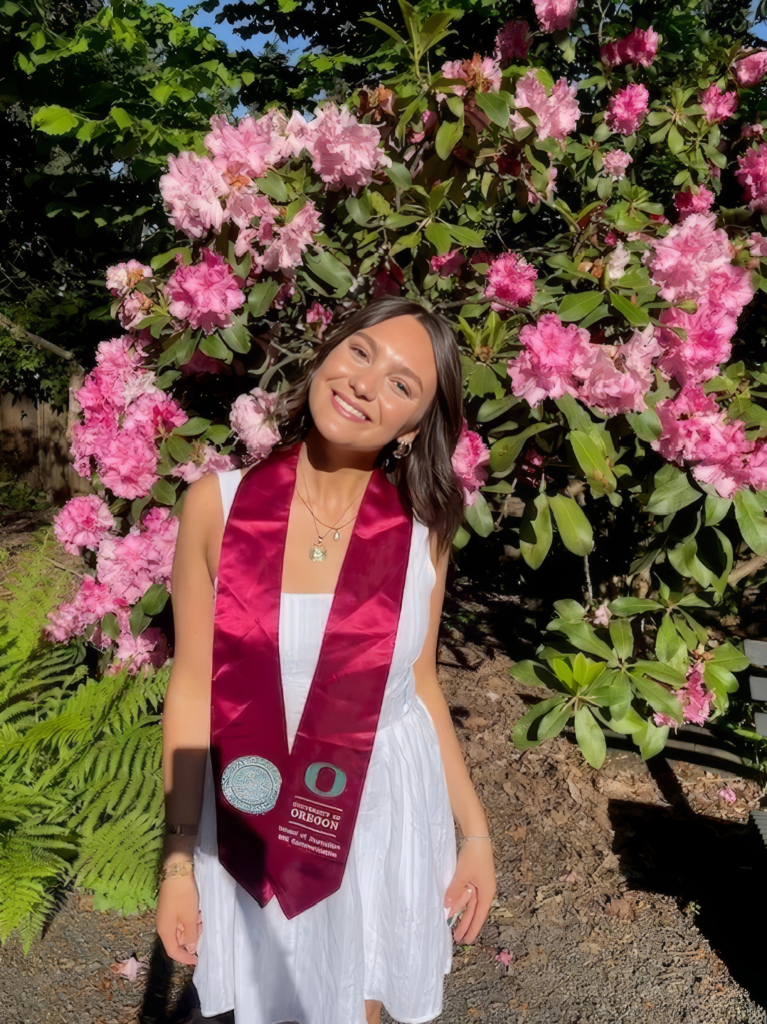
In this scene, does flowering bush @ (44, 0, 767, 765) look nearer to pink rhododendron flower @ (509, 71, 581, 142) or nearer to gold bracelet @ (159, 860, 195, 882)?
pink rhododendron flower @ (509, 71, 581, 142)

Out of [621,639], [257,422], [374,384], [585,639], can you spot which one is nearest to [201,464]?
[257,422]

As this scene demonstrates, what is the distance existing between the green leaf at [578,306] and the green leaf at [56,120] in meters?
1.81

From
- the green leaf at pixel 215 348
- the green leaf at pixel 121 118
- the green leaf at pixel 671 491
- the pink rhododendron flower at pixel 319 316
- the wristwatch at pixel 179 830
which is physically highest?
the green leaf at pixel 121 118

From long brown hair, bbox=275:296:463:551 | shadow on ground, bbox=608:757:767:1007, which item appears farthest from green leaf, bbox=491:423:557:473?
shadow on ground, bbox=608:757:767:1007

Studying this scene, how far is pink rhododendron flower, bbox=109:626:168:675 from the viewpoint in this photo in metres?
2.19

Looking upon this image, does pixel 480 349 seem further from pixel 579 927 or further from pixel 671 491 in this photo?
pixel 579 927

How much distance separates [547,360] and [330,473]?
51 cm

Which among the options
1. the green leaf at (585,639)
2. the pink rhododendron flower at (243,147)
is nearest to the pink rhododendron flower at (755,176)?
the green leaf at (585,639)

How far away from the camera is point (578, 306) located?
1809 mm

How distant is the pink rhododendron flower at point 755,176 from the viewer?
2596 mm

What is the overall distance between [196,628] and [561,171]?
238cm

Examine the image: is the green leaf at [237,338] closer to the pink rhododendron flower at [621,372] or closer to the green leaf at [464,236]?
the green leaf at [464,236]

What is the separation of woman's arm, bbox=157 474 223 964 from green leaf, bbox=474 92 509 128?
1082 mm

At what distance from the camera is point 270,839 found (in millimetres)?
1408
